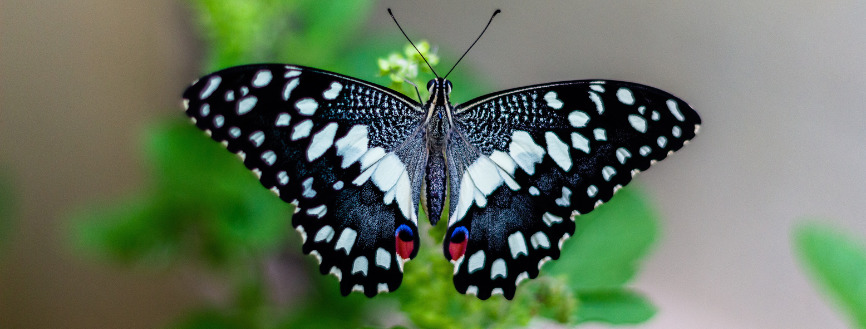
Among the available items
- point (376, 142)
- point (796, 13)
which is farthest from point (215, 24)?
point (796, 13)

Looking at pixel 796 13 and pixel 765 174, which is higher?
pixel 796 13

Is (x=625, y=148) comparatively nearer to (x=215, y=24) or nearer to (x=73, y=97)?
(x=215, y=24)

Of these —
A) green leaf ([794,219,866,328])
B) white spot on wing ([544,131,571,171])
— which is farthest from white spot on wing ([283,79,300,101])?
green leaf ([794,219,866,328])

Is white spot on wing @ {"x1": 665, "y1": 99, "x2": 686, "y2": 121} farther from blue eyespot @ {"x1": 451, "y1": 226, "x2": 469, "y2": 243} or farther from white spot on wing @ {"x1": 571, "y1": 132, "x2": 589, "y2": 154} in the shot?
blue eyespot @ {"x1": 451, "y1": 226, "x2": 469, "y2": 243}

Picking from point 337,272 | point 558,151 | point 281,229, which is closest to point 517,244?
point 558,151

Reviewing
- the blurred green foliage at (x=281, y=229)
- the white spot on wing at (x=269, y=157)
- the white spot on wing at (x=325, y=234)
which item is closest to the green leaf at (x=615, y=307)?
the blurred green foliage at (x=281, y=229)

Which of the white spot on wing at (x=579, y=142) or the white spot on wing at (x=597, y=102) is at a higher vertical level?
the white spot on wing at (x=597, y=102)

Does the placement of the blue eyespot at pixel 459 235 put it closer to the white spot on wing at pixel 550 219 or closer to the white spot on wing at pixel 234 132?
the white spot on wing at pixel 550 219
